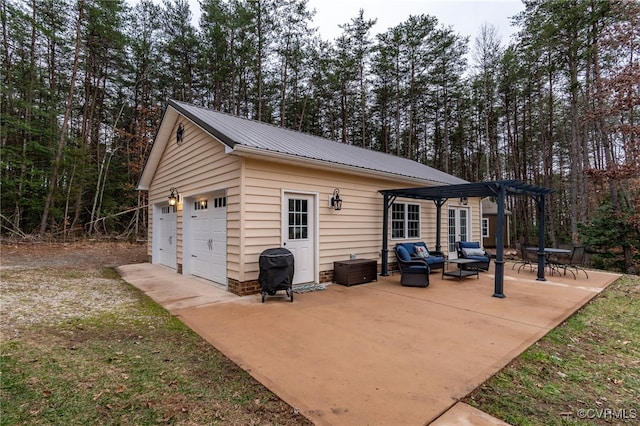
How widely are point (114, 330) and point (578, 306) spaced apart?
276 inches

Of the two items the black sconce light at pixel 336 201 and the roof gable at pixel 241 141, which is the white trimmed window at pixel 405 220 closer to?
the roof gable at pixel 241 141

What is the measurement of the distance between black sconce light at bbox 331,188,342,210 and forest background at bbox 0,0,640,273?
9324 mm

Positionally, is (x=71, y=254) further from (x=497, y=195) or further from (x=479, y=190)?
(x=497, y=195)

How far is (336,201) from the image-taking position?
6.79 metres

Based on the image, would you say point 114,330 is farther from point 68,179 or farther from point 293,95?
point 293,95

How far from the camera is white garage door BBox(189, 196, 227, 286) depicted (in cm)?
620

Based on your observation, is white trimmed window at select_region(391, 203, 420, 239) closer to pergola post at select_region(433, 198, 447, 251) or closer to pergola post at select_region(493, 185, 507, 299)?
pergola post at select_region(433, 198, 447, 251)

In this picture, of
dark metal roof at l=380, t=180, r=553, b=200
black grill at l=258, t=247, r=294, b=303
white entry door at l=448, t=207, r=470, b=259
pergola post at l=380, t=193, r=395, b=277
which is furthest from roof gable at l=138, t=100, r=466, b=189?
black grill at l=258, t=247, r=294, b=303

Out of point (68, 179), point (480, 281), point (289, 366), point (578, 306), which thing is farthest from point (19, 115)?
point (578, 306)

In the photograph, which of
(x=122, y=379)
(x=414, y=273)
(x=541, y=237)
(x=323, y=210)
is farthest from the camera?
(x=541, y=237)

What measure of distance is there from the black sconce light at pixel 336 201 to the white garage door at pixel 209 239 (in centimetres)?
237

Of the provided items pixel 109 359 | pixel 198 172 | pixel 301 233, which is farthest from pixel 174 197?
pixel 109 359

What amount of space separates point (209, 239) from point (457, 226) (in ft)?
27.8

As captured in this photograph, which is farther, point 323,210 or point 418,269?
point 323,210
